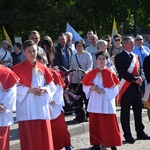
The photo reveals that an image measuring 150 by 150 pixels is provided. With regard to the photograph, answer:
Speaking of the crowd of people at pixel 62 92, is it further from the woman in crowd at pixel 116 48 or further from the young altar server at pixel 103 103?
the woman in crowd at pixel 116 48

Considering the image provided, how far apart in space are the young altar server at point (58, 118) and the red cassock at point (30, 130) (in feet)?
2.08

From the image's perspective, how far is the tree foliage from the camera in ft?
89.0

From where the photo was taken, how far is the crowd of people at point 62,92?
624 cm

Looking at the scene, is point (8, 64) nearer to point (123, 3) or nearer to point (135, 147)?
point (135, 147)

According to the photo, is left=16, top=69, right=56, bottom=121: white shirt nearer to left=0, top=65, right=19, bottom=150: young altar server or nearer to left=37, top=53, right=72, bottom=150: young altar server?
left=0, top=65, right=19, bottom=150: young altar server

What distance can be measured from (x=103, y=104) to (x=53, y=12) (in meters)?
20.6

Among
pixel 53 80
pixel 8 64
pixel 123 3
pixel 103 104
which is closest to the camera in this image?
pixel 53 80

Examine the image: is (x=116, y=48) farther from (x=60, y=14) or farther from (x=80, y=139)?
(x=60, y=14)

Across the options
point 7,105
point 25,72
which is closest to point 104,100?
point 25,72

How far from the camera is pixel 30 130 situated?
248 inches

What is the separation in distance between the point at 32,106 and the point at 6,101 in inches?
22.6

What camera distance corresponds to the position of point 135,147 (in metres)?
7.91

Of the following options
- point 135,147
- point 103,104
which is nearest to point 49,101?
point 103,104

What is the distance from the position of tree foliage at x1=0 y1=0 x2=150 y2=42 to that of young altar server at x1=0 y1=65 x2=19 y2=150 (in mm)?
21211
